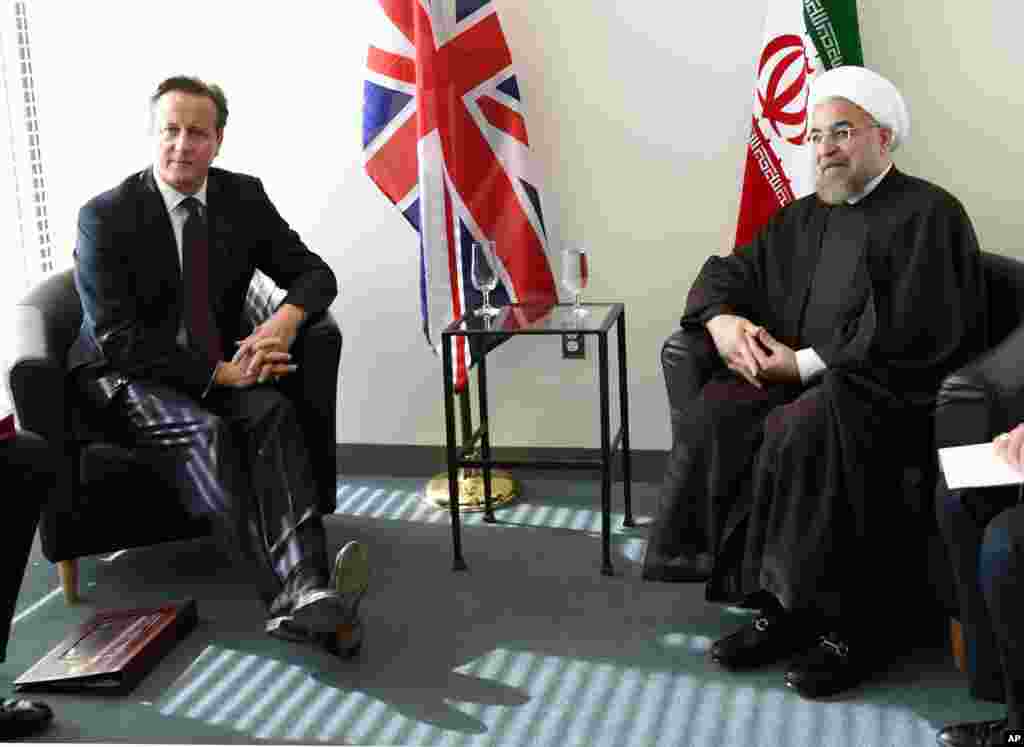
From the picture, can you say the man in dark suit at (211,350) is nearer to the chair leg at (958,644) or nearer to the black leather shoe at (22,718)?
the black leather shoe at (22,718)

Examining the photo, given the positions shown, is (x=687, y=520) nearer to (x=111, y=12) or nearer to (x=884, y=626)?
(x=884, y=626)

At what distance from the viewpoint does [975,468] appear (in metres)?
2.43

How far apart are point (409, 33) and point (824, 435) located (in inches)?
74.2

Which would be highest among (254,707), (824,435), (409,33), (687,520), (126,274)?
(409,33)

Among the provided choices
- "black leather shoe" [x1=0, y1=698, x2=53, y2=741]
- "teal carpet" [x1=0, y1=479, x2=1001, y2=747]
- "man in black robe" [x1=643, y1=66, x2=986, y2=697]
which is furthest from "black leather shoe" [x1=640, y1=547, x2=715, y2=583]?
"black leather shoe" [x1=0, y1=698, x2=53, y2=741]

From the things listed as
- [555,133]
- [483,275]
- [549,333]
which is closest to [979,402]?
[549,333]

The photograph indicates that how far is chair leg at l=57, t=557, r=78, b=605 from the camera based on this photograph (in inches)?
132

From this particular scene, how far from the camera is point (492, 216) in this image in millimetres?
3943

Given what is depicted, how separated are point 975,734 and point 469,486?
1967mm

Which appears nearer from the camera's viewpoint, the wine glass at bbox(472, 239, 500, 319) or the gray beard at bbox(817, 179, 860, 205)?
the gray beard at bbox(817, 179, 860, 205)

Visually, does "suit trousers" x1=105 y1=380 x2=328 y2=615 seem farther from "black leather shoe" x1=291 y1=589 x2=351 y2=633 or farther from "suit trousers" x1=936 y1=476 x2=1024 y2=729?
"suit trousers" x1=936 y1=476 x2=1024 y2=729

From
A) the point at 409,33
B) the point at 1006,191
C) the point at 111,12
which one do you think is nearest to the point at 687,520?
the point at 1006,191

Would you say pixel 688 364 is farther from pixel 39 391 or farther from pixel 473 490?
pixel 39 391

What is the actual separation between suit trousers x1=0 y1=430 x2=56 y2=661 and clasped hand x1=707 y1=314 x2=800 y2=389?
164cm
